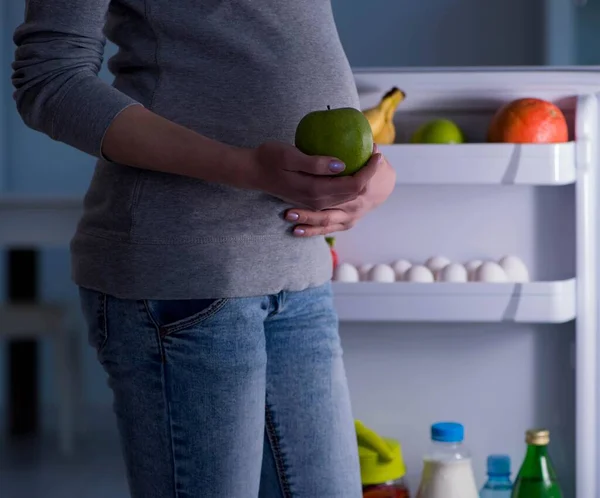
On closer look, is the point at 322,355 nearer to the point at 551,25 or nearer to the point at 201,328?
the point at 201,328

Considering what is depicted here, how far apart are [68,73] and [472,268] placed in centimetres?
98

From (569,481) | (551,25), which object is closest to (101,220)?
(569,481)

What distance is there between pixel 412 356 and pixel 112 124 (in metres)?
1.02

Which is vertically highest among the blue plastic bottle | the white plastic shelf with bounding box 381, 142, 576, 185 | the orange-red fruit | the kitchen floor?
the orange-red fruit

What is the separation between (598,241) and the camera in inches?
61.7

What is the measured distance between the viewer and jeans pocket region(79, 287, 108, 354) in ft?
2.58

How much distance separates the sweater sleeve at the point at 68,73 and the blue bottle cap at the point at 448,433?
0.89 m

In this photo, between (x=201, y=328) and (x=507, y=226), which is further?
(x=507, y=226)

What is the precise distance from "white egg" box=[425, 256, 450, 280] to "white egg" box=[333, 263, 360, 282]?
134 mm

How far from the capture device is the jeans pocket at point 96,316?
2.58 feet

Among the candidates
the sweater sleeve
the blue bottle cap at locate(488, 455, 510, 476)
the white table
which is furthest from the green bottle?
the white table

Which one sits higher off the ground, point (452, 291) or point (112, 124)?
point (112, 124)

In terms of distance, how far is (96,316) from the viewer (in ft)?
2.62

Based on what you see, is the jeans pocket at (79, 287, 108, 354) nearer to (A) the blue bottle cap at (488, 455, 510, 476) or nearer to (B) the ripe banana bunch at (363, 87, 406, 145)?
(B) the ripe banana bunch at (363, 87, 406, 145)
